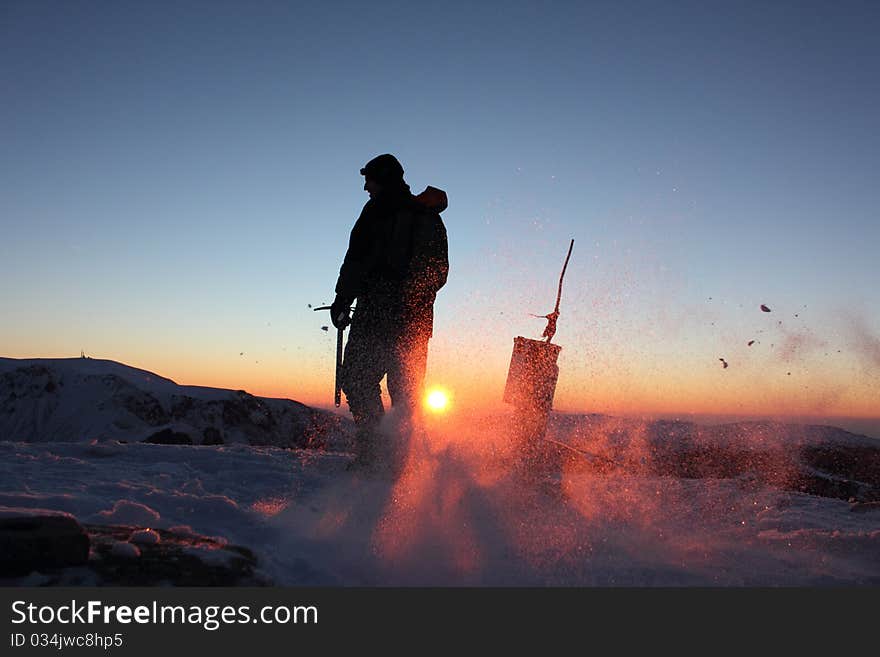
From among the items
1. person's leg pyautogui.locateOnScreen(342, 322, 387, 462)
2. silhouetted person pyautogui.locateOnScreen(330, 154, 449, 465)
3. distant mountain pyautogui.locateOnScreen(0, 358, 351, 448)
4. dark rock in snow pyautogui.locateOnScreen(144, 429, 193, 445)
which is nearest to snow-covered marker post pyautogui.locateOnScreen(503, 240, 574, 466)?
silhouetted person pyautogui.locateOnScreen(330, 154, 449, 465)

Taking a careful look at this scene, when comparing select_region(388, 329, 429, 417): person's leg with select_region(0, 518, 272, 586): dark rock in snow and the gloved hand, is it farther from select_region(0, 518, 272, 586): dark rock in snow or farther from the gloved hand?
select_region(0, 518, 272, 586): dark rock in snow

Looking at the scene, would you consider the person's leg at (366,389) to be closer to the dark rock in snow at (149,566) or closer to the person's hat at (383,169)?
the person's hat at (383,169)

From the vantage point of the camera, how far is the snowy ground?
8.96 feet

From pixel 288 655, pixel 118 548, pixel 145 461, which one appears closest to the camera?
pixel 288 655

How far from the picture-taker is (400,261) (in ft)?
16.7

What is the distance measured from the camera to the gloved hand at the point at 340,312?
17.7ft

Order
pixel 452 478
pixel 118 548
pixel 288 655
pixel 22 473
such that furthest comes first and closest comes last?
1. pixel 452 478
2. pixel 22 473
3. pixel 118 548
4. pixel 288 655

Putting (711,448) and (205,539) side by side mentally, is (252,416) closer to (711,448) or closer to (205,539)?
(711,448)

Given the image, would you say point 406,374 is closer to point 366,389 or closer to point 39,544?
point 366,389

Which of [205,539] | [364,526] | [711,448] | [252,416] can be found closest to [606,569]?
[364,526]

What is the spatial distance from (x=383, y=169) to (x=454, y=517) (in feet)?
9.88

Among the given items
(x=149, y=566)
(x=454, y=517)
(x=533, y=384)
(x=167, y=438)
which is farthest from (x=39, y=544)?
(x=167, y=438)

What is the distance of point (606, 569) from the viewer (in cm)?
279

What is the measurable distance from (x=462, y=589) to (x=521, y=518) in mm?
1323
